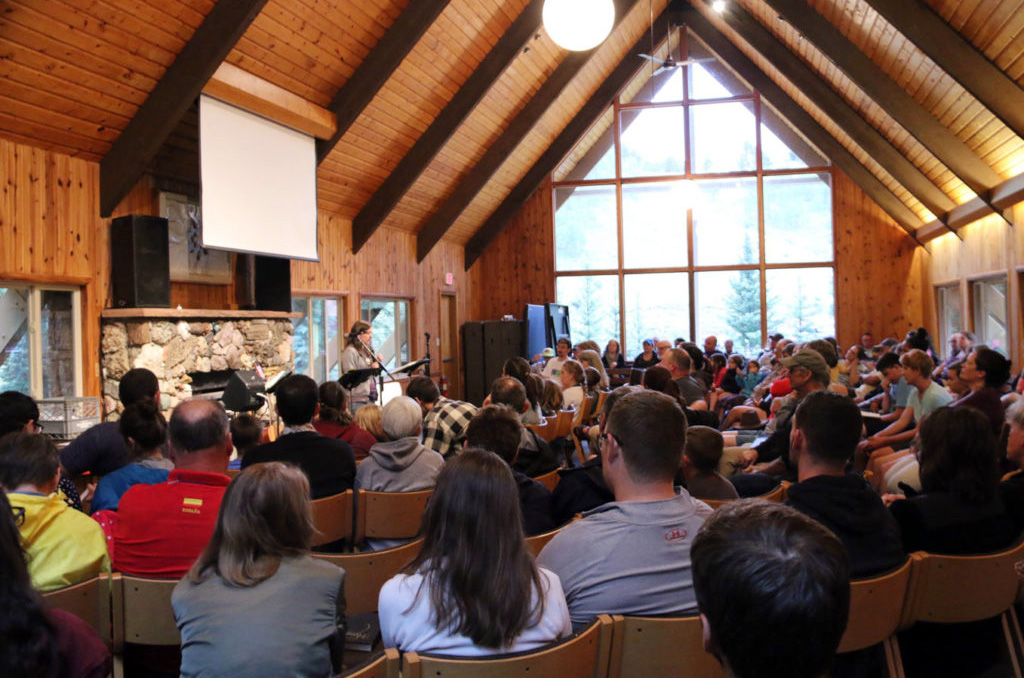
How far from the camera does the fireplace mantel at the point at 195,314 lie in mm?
6211

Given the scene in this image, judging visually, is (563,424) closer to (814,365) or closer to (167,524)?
(814,365)

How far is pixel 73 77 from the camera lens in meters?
5.62

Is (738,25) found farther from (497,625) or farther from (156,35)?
(497,625)

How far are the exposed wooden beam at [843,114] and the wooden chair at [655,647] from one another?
9812 millimetres

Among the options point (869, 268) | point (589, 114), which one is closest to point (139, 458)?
point (589, 114)

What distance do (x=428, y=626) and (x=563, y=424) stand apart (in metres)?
3.75

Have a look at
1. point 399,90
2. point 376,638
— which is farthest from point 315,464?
point 399,90

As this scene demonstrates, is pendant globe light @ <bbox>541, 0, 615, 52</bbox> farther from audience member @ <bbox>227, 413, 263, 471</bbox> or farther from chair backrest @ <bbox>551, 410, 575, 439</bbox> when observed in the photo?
audience member @ <bbox>227, 413, 263, 471</bbox>

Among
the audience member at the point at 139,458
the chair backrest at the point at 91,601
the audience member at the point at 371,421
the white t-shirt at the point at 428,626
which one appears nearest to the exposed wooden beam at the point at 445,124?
the audience member at the point at 371,421

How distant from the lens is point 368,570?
265cm

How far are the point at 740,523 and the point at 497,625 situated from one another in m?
0.87

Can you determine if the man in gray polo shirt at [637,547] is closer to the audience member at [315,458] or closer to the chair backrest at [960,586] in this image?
the chair backrest at [960,586]

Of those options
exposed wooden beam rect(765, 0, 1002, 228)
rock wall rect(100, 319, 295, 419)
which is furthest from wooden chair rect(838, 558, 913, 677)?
exposed wooden beam rect(765, 0, 1002, 228)

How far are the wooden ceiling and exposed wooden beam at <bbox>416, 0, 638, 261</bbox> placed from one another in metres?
0.03
